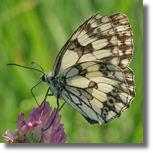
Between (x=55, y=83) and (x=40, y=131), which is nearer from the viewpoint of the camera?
(x=40, y=131)

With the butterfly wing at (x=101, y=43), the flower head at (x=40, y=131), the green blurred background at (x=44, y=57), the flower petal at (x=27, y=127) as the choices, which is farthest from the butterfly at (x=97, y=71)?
the green blurred background at (x=44, y=57)

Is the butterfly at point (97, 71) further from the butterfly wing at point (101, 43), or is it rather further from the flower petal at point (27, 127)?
the flower petal at point (27, 127)

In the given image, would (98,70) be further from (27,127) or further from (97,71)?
(27,127)

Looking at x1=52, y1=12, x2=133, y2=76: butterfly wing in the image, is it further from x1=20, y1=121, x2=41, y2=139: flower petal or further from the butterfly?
x1=20, y1=121, x2=41, y2=139: flower petal

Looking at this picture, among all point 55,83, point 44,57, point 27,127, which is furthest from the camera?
point 44,57

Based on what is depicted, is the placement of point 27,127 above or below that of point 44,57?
below

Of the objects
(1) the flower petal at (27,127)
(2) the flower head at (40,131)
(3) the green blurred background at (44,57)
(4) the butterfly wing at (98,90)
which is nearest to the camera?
(1) the flower petal at (27,127)

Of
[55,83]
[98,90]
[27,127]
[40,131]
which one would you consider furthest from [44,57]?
[27,127]
